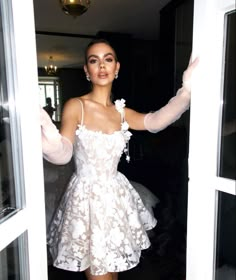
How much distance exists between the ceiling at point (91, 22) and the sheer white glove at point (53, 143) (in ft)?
5.81

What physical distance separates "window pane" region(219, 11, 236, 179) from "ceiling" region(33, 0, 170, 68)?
181cm

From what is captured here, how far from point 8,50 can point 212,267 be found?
33.1 inches

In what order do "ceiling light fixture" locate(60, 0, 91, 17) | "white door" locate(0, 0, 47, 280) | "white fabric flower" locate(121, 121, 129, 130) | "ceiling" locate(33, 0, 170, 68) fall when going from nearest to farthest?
"white door" locate(0, 0, 47, 280) < "white fabric flower" locate(121, 121, 129, 130) < "ceiling light fixture" locate(60, 0, 91, 17) < "ceiling" locate(33, 0, 170, 68)

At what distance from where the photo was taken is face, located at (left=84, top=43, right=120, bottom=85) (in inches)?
44.4

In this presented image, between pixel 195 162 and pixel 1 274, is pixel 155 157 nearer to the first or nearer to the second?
pixel 195 162

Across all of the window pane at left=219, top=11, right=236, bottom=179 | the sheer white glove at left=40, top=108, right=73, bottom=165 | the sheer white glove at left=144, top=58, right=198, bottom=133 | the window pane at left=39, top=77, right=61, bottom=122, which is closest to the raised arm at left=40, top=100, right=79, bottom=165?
the sheer white glove at left=40, top=108, right=73, bottom=165

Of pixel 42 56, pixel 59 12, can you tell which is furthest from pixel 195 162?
pixel 42 56

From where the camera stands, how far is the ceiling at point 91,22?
2402 mm

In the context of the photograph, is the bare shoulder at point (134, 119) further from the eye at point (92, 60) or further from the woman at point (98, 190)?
the eye at point (92, 60)

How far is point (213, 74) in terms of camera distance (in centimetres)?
77

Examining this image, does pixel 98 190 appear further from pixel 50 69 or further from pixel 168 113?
pixel 50 69

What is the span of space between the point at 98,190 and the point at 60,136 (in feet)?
1.09

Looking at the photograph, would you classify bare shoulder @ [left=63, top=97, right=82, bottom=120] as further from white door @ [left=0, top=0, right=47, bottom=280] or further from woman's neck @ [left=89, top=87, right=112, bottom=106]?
white door @ [left=0, top=0, right=47, bottom=280]

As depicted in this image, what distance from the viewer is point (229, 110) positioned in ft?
2.45
